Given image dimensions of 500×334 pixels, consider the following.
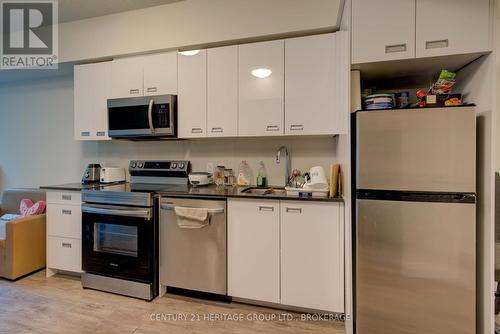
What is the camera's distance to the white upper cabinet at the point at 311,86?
2.11 metres

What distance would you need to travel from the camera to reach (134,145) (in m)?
3.08

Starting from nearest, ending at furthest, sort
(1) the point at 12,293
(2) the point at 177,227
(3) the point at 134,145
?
(2) the point at 177,227, (1) the point at 12,293, (3) the point at 134,145

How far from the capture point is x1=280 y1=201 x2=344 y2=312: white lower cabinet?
6.23ft

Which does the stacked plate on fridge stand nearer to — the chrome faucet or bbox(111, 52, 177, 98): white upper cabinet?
the chrome faucet

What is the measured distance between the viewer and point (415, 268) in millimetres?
1568

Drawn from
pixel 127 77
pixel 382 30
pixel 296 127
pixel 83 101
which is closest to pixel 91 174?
pixel 83 101

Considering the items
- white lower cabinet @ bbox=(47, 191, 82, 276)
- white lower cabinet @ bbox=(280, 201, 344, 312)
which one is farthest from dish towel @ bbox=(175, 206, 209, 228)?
white lower cabinet @ bbox=(47, 191, 82, 276)

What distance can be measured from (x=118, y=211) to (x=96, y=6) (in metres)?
1.98

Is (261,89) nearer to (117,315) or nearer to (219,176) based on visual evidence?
(219,176)

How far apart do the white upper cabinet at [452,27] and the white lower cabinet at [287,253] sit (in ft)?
3.79

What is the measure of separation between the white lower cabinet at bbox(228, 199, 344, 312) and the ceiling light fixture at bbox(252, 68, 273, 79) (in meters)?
1.08

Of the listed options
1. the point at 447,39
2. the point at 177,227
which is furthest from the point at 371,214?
the point at 177,227

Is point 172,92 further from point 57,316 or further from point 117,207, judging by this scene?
point 57,316

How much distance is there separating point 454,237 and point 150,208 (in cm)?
213
